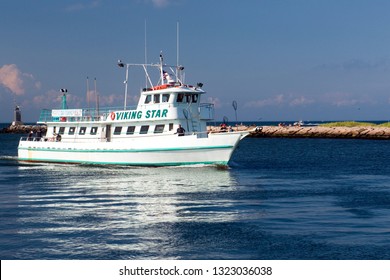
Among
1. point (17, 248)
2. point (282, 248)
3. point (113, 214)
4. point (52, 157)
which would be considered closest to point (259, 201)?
point (113, 214)

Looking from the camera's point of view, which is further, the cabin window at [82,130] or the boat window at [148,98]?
the cabin window at [82,130]

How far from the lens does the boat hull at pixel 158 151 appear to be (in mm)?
35844

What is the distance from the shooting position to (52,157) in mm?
45125

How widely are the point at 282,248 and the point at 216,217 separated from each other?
15.9 feet

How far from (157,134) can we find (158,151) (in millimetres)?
1222

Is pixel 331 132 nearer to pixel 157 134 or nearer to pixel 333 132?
pixel 333 132

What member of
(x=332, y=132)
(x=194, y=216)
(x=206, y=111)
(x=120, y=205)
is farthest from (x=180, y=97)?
(x=332, y=132)

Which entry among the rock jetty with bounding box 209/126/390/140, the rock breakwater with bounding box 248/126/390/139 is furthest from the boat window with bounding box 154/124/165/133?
the rock breakwater with bounding box 248/126/390/139

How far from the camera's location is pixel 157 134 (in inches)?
1483

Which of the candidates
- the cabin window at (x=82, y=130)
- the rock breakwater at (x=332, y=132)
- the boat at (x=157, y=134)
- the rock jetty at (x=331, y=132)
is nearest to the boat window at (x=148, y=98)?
the boat at (x=157, y=134)

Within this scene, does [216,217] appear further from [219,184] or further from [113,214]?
[219,184]

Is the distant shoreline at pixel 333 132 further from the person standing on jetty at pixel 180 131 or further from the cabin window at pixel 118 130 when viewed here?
the person standing on jetty at pixel 180 131

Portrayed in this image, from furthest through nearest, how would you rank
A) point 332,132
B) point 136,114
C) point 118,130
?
point 332,132
point 118,130
point 136,114
